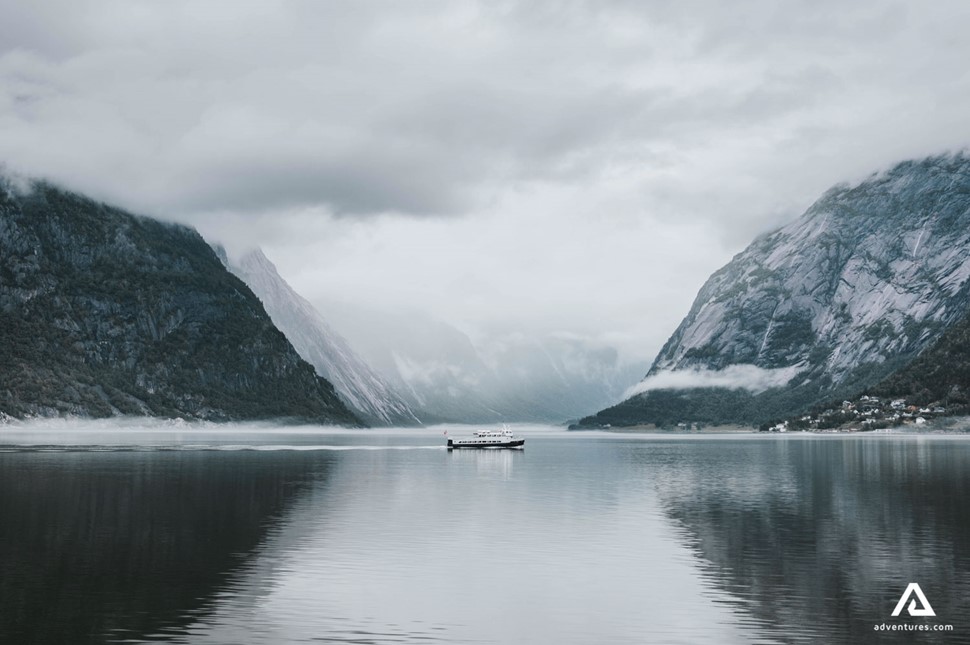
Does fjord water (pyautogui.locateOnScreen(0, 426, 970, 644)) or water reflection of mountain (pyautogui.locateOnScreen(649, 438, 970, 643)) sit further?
water reflection of mountain (pyautogui.locateOnScreen(649, 438, 970, 643))

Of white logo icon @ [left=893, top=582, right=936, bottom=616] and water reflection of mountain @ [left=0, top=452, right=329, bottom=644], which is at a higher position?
water reflection of mountain @ [left=0, top=452, right=329, bottom=644]

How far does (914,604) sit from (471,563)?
31458mm

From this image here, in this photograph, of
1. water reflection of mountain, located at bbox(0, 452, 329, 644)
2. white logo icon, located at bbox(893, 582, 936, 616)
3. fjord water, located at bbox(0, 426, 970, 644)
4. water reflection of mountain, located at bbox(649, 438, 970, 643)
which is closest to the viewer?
fjord water, located at bbox(0, 426, 970, 644)

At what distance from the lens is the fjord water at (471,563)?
5275 centimetres

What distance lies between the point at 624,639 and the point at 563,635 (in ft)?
10.7

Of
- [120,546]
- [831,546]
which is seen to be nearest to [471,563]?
[120,546]

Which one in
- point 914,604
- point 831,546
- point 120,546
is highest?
point 120,546

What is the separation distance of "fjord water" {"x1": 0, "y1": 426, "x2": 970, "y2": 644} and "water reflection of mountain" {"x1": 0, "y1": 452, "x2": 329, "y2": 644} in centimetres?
25

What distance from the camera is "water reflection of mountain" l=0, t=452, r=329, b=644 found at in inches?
2089

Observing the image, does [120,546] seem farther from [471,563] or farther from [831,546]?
[831,546]

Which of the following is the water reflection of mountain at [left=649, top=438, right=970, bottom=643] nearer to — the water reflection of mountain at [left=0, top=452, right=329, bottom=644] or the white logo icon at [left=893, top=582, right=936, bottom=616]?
the white logo icon at [left=893, top=582, right=936, bottom=616]

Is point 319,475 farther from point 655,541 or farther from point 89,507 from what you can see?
point 655,541

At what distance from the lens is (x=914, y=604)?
186ft

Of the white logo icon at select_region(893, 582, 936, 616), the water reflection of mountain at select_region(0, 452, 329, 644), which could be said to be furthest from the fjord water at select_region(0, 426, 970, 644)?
the white logo icon at select_region(893, 582, 936, 616)
